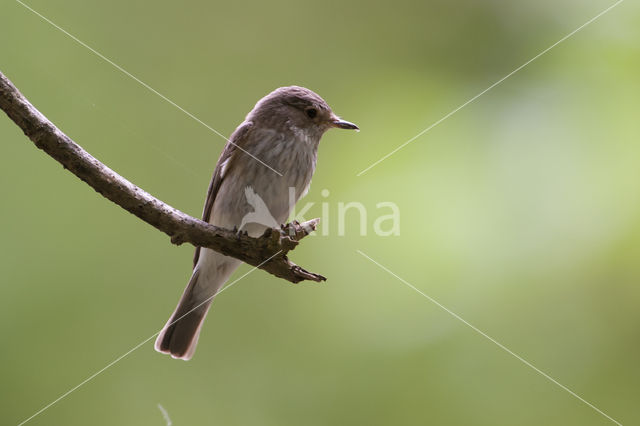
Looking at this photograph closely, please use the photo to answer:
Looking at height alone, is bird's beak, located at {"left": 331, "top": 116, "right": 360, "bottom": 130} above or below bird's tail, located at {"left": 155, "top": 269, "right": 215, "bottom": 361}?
above

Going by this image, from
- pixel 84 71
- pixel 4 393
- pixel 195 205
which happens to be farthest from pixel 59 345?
pixel 84 71

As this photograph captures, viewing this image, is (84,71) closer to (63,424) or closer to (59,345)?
(59,345)

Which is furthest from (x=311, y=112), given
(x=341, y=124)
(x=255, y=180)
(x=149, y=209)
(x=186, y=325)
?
(x=186, y=325)

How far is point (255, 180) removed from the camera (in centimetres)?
266

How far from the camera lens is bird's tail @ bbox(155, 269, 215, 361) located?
9.30 ft

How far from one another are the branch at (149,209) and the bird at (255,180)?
601 millimetres

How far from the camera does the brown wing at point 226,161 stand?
9.02 ft

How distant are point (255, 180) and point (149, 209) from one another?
28.5 inches
